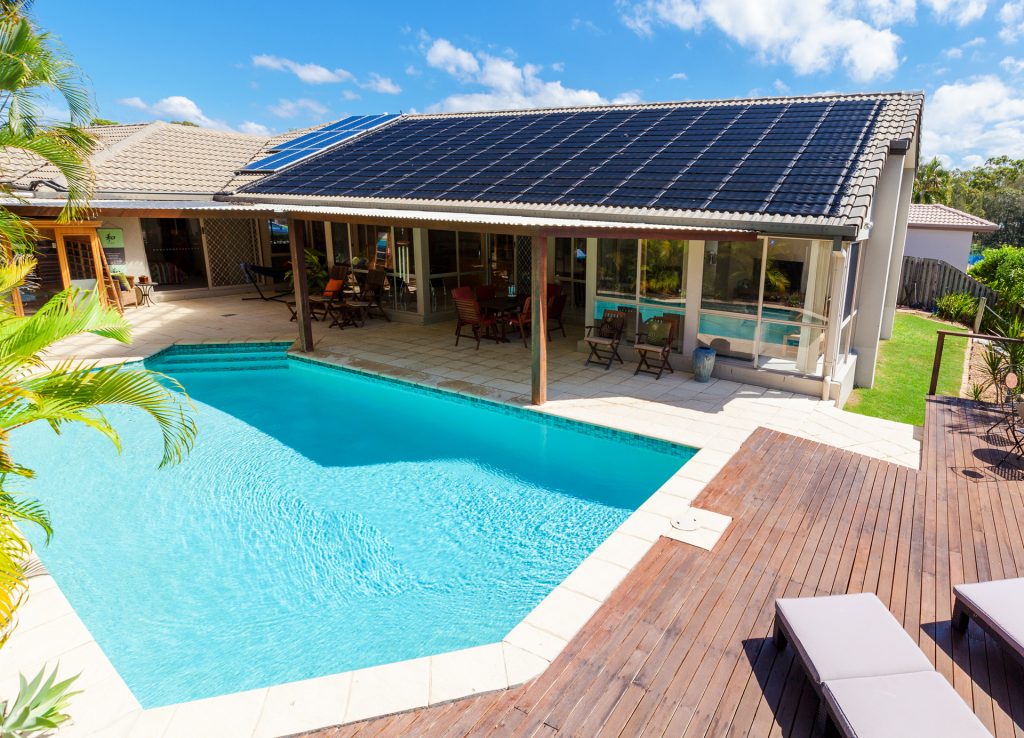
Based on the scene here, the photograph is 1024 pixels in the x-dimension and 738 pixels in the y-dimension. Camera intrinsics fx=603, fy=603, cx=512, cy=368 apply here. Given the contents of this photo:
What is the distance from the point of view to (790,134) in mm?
12180

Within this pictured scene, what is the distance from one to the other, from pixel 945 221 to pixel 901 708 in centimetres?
2680

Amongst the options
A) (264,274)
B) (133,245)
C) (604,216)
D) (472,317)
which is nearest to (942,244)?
(604,216)

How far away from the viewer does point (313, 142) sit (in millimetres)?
19953

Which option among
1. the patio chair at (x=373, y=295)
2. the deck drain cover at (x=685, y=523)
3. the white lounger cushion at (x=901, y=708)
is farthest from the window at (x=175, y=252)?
the white lounger cushion at (x=901, y=708)

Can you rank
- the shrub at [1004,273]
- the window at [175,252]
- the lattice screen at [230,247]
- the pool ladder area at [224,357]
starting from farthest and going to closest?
the lattice screen at [230,247]
the window at [175,252]
the shrub at [1004,273]
the pool ladder area at [224,357]

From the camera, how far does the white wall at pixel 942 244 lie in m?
24.0

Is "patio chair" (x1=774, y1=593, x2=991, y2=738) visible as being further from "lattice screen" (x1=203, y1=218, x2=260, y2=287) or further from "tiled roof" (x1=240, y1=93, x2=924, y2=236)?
"lattice screen" (x1=203, y1=218, x2=260, y2=287)

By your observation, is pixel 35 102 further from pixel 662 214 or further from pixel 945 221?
pixel 945 221

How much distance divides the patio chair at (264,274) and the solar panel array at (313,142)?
3.01 metres

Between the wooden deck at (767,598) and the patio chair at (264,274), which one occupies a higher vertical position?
the patio chair at (264,274)

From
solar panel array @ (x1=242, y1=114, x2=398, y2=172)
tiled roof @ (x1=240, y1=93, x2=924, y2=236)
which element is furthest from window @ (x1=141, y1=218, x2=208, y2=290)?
tiled roof @ (x1=240, y1=93, x2=924, y2=236)

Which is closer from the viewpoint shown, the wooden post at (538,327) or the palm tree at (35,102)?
the palm tree at (35,102)

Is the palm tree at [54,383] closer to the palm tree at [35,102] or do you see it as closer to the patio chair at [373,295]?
the palm tree at [35,102]

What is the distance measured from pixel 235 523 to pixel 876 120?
43.7ft
